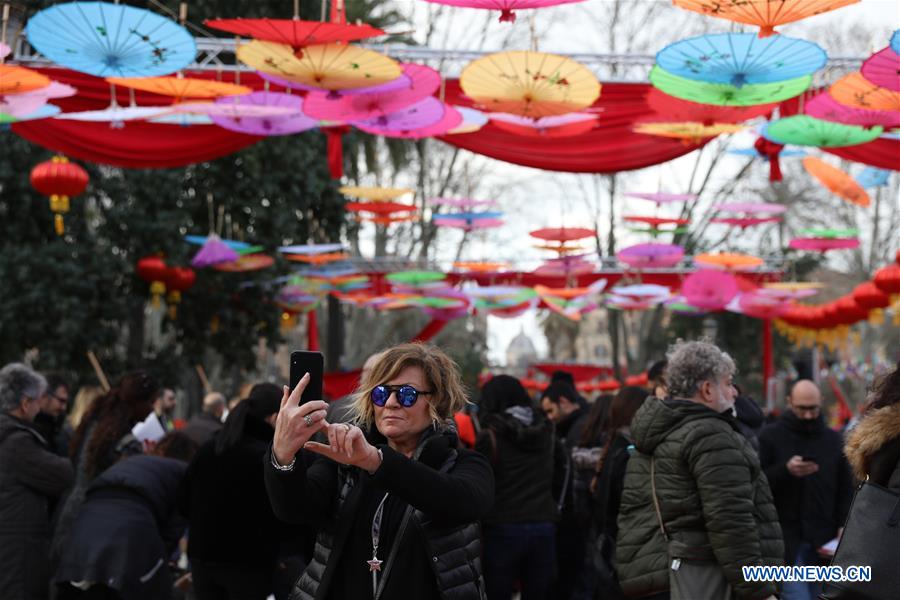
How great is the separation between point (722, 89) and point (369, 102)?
9.21 feet

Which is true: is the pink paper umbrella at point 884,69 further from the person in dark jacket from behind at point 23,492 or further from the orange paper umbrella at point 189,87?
the person in dark jacket from behind at point 23,492

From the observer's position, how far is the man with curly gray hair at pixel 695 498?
477cm

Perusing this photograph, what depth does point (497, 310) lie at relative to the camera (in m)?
24.4

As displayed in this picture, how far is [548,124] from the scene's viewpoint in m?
10.7

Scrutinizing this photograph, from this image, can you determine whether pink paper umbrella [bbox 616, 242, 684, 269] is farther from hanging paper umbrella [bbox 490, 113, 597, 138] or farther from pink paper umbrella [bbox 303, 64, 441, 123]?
pink paper umbrella [bbox 303, 64, 441, 123]

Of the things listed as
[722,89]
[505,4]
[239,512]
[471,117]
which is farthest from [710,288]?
[239,512]

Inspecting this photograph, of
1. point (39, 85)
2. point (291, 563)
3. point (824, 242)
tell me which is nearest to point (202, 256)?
point (39, 85)

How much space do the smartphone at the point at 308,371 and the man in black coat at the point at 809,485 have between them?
4.69 m

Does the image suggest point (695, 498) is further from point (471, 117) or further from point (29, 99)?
point (29, 99)

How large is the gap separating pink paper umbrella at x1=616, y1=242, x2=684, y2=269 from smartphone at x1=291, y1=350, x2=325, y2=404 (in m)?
14.7

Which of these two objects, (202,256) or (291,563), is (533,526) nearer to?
(291,563)

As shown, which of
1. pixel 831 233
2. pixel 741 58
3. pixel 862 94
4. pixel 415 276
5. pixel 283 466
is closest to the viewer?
pixel 283 466

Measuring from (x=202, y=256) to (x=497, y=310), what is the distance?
9.39 meters

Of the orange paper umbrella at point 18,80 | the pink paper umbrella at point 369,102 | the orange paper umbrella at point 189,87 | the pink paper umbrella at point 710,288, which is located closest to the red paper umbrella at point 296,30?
the pink paper umbrella at point 369,102
